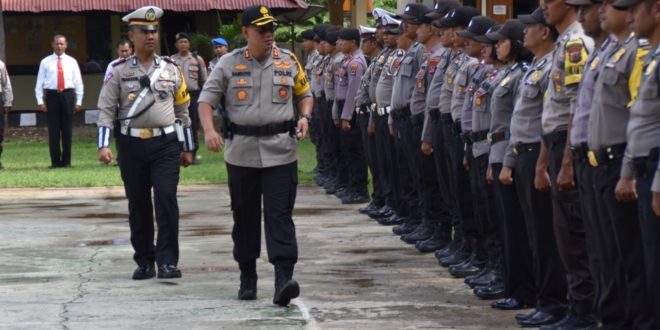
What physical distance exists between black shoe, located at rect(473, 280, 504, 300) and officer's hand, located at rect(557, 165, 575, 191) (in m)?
1.80

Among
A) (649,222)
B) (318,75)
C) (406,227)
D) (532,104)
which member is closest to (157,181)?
(406,227)

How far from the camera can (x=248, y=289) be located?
9.97 meters

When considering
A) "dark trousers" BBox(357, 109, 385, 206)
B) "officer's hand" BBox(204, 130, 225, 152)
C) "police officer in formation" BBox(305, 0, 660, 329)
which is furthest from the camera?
"dark trousers" BBox(357, 109, 385, 206)

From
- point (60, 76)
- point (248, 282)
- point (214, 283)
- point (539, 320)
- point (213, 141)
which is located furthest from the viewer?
point (60, 76)

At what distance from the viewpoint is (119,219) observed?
51.0 feet

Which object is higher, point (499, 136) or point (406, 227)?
point (499, 136)

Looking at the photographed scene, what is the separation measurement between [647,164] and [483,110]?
3192 millimetres

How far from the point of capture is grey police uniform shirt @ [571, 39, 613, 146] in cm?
760

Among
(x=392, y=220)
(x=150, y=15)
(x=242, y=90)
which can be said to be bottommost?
(x=392, y=220)

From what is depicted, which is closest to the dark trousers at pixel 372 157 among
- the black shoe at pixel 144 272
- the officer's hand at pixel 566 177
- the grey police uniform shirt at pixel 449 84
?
the grey police uniform shirt at pixel 449 84

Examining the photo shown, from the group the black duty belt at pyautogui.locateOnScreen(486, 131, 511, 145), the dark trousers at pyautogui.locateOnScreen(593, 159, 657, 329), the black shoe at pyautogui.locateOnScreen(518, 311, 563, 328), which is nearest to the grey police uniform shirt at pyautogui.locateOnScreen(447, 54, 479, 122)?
the black duty belt at pyautogui.locateOnScreen(486, 131, 511, 145)

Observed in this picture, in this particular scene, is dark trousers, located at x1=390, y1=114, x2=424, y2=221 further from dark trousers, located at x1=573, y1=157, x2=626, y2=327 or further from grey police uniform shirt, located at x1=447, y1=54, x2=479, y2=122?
dark trousers, located at x1=573, y1=157, x2=626, y2=327

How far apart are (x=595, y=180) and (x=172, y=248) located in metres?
4.39

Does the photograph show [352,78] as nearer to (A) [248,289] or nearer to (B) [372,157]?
(B) [372,157]
